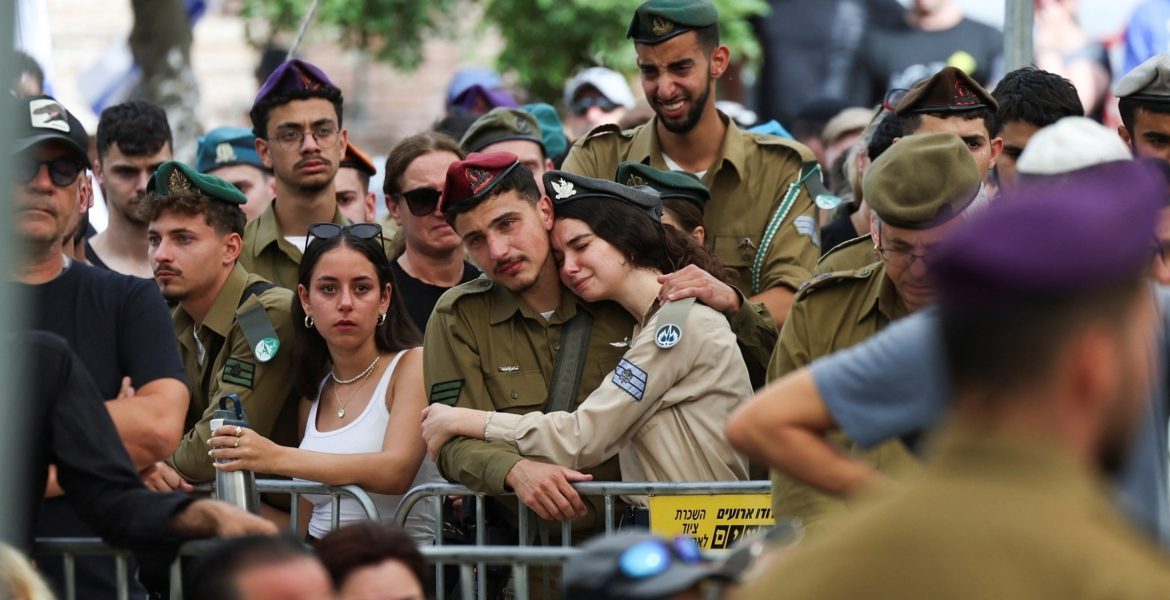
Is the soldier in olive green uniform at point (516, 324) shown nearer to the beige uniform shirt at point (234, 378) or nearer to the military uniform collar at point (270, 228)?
the beige uniform shirt at point (234, 378)

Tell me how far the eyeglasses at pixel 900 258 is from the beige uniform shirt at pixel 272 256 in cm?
295

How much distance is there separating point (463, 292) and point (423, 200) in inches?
39.4

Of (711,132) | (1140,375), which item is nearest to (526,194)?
(711,132)

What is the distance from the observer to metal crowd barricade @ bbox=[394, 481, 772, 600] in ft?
14.1

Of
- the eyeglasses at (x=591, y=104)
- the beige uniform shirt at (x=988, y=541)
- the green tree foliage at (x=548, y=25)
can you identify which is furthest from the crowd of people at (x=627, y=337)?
the green tree foliage at (x=548, y=25)

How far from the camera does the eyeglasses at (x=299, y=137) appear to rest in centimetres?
736

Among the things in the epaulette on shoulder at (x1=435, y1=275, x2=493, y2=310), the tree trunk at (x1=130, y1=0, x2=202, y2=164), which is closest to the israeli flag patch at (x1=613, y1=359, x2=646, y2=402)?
the epaulette on shoulder at (x1=435, y1=275, x2=493, y2=310)

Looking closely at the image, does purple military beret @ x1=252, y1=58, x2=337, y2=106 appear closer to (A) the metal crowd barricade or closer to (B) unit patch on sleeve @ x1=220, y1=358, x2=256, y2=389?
(B) unit patch on sleeve @ x1=220, y1=358, x2=256, y2=389

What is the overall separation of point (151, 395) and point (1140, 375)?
10.4 ft

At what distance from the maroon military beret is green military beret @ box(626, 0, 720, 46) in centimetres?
132

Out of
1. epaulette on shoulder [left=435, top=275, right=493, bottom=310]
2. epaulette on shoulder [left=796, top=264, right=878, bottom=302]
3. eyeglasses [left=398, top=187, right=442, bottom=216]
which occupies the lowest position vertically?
epaulette on shoulder [left=435, top=275, right=493, bottom=310]

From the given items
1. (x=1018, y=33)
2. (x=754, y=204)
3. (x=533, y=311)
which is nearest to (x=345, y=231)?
(x=533, y=311)

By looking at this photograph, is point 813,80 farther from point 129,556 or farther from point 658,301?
point 129,556

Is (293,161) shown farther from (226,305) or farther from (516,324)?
(516,324)
